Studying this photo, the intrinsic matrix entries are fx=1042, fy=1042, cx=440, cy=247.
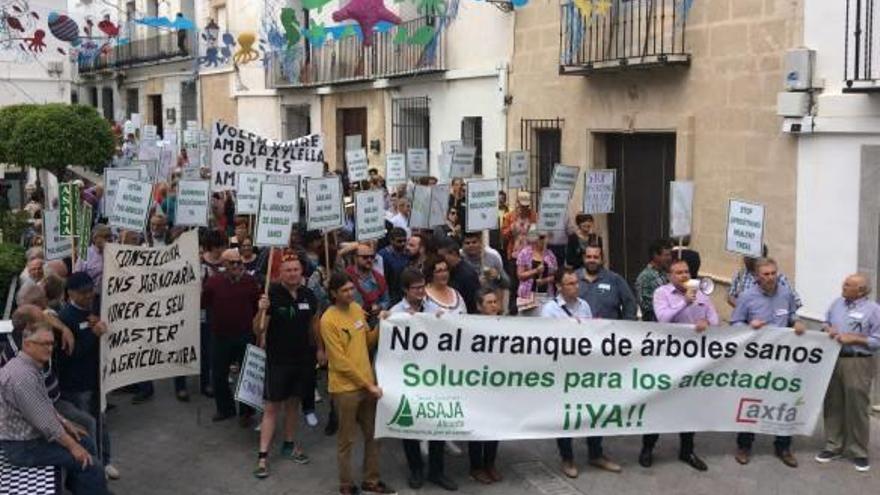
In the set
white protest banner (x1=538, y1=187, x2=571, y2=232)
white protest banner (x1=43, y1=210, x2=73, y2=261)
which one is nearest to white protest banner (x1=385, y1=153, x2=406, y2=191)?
white protest banner (x1=538, y1=187, x2=571, y2=232)

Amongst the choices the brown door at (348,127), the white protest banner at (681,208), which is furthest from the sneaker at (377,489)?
the brown door at (348,127)

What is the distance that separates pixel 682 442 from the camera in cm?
750

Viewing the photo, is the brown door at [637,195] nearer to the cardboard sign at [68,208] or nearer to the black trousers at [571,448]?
the black trousers at [571,448]

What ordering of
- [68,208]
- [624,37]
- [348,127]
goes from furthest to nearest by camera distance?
1. [348,127]
2. [624,37]
3. [68,208]

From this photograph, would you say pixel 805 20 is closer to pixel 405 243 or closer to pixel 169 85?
pixel 405 243

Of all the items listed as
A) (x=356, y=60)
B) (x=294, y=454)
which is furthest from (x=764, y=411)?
(x=356, y=60)

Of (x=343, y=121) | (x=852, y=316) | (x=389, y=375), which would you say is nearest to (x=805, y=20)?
(x=852, y=316)

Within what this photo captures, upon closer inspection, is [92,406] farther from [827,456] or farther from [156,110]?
[156,110]

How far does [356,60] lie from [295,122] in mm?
4592

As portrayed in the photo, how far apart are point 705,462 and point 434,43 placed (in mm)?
12200

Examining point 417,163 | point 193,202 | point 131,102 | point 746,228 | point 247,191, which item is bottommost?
point 746,228

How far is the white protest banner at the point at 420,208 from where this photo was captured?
10930 mm

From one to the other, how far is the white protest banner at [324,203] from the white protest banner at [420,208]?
149cm

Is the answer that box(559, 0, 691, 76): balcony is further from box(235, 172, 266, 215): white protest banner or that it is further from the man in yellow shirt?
the man in yellow shirt
